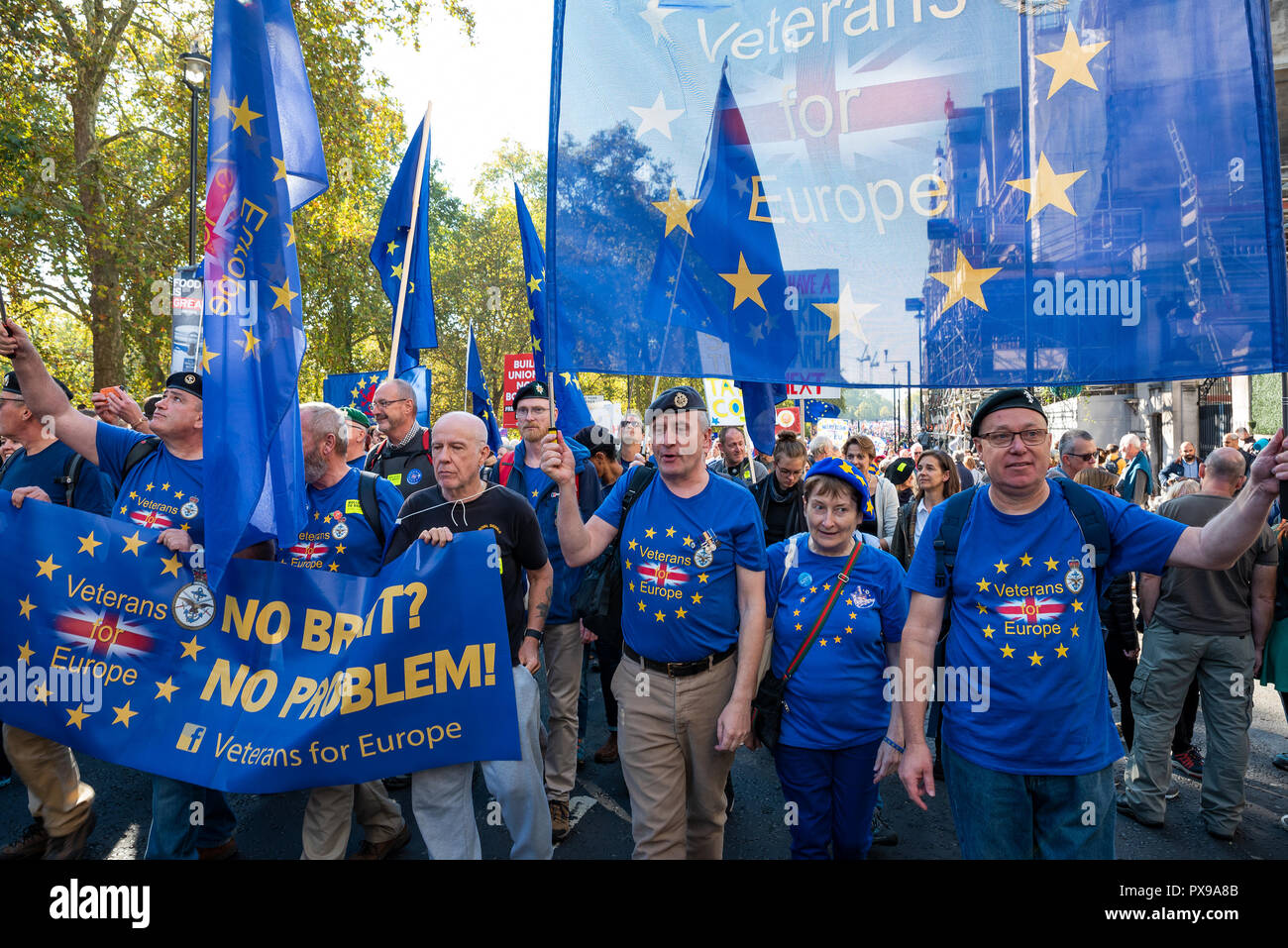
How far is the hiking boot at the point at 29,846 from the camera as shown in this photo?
391cm

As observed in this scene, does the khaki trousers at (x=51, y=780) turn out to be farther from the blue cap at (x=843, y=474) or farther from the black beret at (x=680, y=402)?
the blue cap at (x=843, y=474)

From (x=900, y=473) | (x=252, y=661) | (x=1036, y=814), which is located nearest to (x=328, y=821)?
(x=252, y=661)

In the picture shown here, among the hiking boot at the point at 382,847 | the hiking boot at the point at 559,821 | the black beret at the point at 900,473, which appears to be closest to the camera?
the hiking boot at the point at 382,847

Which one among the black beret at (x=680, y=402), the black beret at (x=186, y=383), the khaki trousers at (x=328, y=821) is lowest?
the khaki trousers at (x=328, y=821)

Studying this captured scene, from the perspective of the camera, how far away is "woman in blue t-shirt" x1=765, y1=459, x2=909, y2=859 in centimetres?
329

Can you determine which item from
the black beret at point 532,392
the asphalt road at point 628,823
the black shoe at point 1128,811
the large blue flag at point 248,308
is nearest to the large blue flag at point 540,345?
the black beret at point 532,392

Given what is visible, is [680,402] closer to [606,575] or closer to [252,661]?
[606,575]

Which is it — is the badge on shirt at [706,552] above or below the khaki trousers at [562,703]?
above

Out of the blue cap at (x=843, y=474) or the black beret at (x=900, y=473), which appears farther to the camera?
the black beret at (x=900, y=473)

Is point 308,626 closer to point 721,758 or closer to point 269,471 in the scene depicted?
point 269,471

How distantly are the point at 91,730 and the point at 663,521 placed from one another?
2.60 m

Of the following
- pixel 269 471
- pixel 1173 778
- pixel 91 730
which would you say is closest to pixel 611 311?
pixel 269 471

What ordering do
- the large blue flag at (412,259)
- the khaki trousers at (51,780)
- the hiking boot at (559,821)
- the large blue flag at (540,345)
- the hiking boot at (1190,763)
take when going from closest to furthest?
the khaki trousers at (51,780) < the hiking boot at (559,821) < the hiking boot at (1190,763) < the large blue flag at (540,345) < the large blue flag at (412,259)

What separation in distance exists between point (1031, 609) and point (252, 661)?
3062 millimetres
